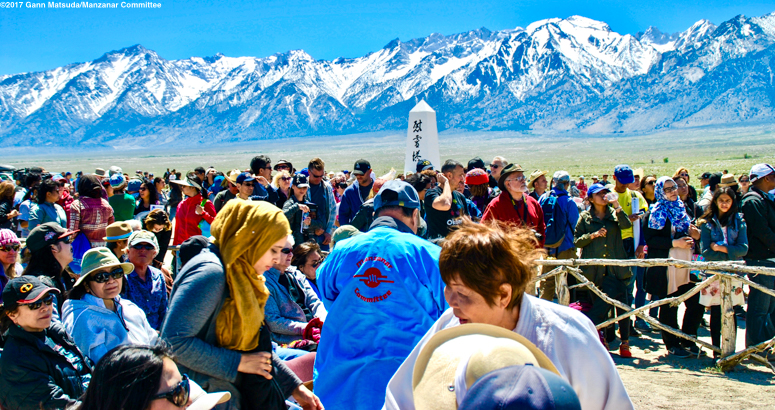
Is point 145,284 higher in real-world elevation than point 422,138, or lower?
lower

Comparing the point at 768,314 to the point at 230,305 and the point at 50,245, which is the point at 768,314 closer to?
the point at 230,305

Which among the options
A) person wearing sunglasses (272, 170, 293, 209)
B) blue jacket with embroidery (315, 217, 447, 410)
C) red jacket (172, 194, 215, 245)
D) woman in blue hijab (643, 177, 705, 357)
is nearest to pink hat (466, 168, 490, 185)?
woman in blue hijab (643, 177, 705, 357)

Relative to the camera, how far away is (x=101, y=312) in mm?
3260

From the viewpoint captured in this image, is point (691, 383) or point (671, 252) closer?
point (691, 383)

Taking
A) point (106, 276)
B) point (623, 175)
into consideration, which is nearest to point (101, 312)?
point (106, 276)

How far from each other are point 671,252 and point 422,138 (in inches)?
395

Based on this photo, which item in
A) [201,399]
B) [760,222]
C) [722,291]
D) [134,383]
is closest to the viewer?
[134,383]

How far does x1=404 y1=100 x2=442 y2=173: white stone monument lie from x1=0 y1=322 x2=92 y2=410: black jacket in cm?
1292

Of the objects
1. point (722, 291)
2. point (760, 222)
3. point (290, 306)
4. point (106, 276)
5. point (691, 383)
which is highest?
point (106, 276)

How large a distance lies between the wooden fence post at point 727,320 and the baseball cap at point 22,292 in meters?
5.66

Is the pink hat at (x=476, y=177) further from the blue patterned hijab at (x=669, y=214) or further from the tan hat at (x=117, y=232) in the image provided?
the tan hat at (x=117, y=232)

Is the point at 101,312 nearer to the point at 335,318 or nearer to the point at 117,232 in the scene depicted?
the point at 335,318

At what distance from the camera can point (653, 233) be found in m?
6.22

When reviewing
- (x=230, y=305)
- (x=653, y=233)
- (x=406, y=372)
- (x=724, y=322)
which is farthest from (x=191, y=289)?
(x=653, y=233)
